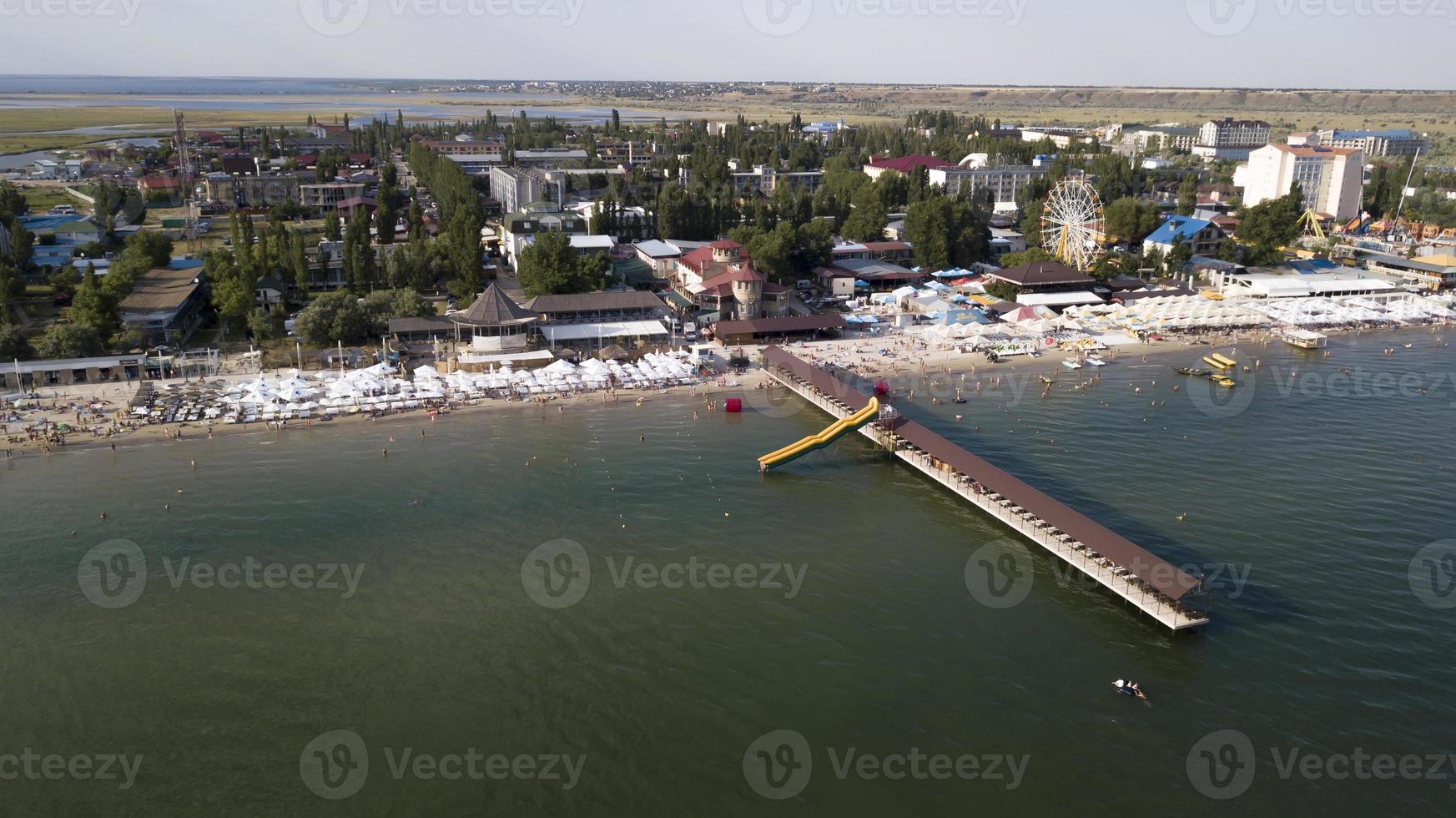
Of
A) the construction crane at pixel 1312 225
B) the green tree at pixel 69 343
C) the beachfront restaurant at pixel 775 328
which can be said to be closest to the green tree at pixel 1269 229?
the construction crane at pixel 1312 225

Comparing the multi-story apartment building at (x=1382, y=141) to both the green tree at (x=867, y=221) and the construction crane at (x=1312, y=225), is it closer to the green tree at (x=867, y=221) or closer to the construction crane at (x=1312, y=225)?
the construction crane at (x=1312, y=225)

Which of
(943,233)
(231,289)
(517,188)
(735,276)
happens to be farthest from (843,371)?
(517,188)

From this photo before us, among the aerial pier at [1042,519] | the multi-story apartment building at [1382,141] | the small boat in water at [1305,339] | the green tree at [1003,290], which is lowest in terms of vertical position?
the aerial pier at [1042,519]

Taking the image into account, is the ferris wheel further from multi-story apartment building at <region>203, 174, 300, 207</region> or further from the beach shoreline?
multi-story apartment building at <region>203, 174, 300, 207</region>

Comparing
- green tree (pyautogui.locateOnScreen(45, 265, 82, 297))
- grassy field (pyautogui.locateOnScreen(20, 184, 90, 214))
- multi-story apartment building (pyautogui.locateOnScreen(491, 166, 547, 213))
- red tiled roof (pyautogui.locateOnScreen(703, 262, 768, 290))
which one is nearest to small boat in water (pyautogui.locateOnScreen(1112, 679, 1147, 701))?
red tiled roof (pyautogui.locateOnScreen(703, 262, 768, 290))

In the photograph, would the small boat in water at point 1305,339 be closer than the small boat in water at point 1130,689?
No

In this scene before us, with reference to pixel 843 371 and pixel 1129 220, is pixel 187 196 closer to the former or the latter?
pixel 843 371

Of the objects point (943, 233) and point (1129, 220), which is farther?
point (1129, 220)
